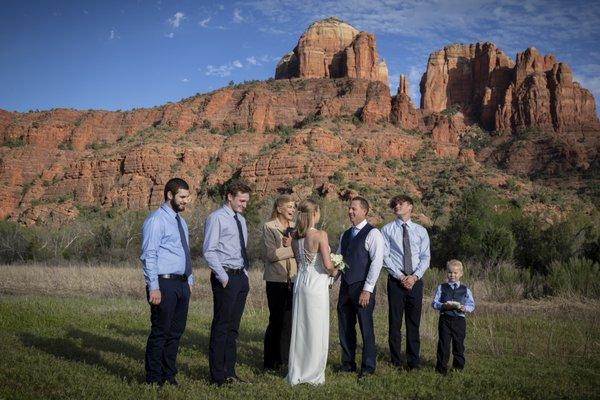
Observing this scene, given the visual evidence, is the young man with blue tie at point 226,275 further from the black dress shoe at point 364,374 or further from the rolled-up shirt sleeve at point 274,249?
the black dress shoe at point 364,374

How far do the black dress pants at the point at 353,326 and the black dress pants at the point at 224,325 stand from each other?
1368mm

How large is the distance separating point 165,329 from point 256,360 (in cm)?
232

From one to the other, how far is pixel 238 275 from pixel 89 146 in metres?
82.3

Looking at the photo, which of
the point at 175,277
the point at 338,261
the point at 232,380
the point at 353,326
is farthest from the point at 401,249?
the point at 175,277

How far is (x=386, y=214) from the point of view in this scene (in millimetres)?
50750

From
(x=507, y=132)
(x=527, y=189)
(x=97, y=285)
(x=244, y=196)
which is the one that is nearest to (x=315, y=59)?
(x=507, y=132)

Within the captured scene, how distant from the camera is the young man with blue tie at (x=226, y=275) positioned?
239 inches

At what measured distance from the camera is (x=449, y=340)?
6.96 m

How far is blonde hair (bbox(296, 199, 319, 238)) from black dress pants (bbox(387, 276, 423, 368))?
1756mm

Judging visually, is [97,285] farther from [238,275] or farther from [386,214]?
[386,214]

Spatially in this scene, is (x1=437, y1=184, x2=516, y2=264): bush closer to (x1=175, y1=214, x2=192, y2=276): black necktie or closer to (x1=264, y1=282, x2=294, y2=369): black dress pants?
(x1=264, y1=282, x2=294, y2=369): black dress pants

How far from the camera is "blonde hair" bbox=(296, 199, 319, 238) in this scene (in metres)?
6.18

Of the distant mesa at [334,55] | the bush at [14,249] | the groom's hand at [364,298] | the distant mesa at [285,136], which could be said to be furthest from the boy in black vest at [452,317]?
the distant mesa at [334,55]

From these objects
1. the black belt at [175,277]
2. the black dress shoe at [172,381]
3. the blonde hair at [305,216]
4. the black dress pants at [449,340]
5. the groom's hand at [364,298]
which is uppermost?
the blonde hair at [305,216]
